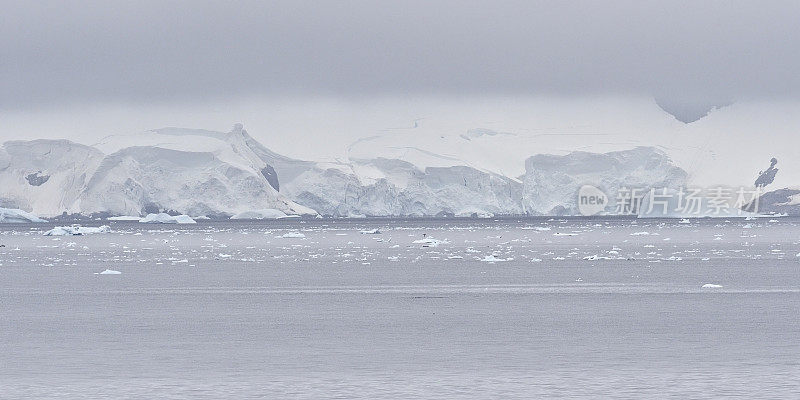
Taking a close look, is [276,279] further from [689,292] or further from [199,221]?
[199,221]

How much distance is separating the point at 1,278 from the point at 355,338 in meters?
22.2

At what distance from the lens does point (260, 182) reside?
142 m

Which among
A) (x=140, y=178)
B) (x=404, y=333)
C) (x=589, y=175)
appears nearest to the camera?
(x=404, y=333)

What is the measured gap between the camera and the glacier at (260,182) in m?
138

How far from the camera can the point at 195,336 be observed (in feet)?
67.4

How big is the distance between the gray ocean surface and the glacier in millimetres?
96769

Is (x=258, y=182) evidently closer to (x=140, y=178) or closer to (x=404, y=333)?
(x=140, y=178)

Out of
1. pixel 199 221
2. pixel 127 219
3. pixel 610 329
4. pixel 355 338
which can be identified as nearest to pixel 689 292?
pixel 610 329

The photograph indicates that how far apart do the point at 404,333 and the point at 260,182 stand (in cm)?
12236

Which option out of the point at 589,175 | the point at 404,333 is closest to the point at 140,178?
the point at 589,175

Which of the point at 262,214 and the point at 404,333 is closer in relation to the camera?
the point at 404,333

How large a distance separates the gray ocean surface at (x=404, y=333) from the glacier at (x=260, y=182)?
9677 centimetres

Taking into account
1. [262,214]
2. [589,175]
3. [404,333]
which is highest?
[589,175]

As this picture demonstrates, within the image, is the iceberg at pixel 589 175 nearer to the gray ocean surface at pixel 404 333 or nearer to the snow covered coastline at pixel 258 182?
the snow covered coastline at pixel 258 182
